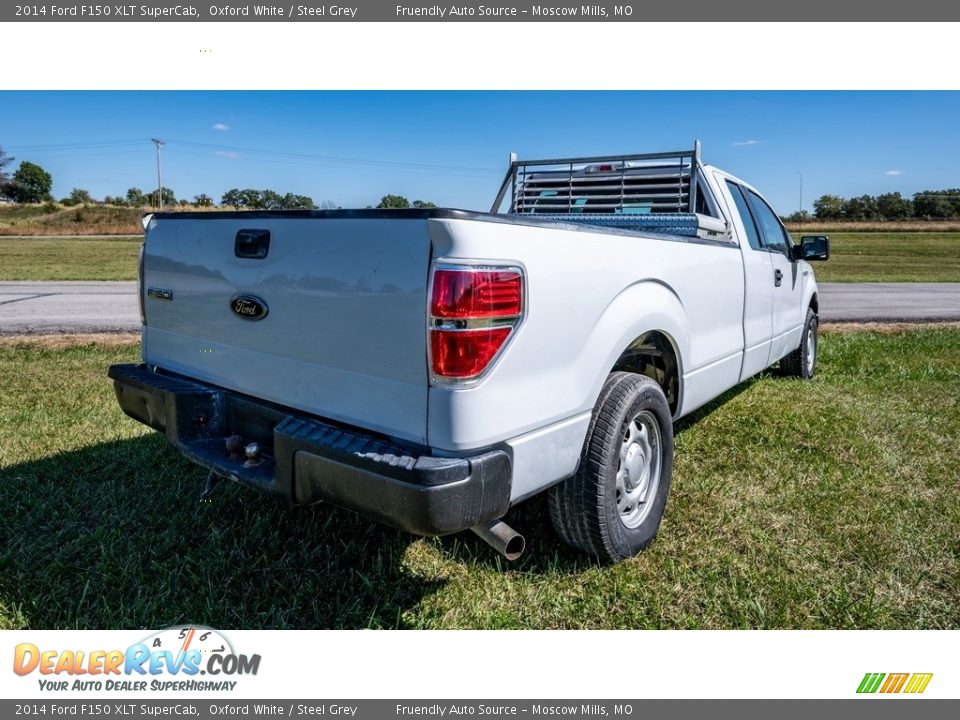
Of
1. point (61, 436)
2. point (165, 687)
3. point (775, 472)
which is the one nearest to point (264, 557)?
point (165, 687)

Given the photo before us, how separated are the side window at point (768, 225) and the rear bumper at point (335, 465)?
391 cm

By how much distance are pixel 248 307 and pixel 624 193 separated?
11.1ft

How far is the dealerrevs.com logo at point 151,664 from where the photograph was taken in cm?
248

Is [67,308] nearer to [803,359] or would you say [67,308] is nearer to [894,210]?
[803,359]

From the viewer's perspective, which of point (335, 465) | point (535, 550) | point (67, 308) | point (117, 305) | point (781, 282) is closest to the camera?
point (335, 465)

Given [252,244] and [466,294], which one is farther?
[252,244]

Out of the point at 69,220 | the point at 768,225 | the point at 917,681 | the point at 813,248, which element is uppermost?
the point at 69,220

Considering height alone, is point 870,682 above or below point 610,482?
below

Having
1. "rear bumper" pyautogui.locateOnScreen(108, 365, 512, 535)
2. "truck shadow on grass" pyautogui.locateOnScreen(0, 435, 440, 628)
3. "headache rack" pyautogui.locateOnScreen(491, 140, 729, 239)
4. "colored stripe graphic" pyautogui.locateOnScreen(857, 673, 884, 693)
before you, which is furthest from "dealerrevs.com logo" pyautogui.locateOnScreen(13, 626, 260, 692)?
"headache rack" pyautogui.locateOnScreen(491, 140, 729, 239)

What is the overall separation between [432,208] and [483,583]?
1659 millimetres

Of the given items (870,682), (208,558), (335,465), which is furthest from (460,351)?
(870,682)

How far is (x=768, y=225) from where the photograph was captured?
18.4 feet

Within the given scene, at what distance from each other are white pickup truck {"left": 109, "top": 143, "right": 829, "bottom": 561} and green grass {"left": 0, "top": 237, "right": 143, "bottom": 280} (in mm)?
16992

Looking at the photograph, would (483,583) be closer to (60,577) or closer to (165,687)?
(165,687)
